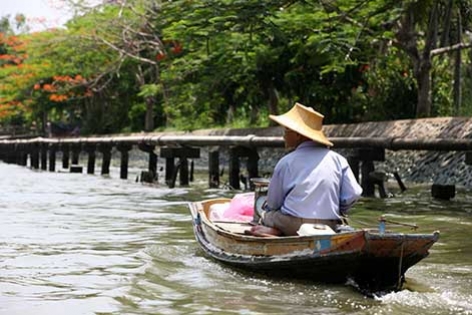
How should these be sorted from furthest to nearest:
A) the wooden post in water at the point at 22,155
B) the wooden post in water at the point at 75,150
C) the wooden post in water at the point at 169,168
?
the wooden post in water at the point at 22,155 < the wooden post in water at the point at 75,150 < the wooden post in water at the point at 169,168

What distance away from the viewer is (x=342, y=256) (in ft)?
20.5

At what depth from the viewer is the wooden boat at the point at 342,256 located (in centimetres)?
610

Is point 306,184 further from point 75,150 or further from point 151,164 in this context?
point 75,150

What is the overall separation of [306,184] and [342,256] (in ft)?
3.00

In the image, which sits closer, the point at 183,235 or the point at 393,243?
the point at 393,243

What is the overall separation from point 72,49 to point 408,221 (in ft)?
81.7

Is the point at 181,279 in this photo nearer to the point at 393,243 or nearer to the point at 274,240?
the point at 274,240

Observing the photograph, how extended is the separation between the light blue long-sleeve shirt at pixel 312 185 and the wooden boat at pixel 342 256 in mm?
437

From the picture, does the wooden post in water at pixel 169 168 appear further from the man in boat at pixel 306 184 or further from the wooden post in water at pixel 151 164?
the man in boat at pixel 306 184

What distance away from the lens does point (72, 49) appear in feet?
111

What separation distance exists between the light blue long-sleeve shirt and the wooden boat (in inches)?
17.2

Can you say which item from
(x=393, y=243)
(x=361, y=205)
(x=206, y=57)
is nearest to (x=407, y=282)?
(x=393, y=243)

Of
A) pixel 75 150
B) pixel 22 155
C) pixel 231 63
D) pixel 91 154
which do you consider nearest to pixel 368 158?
pixel 231 63

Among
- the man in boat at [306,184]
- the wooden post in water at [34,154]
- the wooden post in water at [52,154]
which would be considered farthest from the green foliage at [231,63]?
the man in boat at [306,184]
